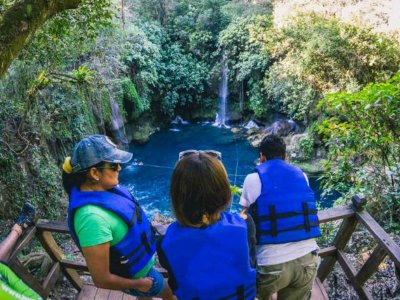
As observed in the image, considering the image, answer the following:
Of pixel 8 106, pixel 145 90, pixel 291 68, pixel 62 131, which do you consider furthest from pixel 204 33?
pixel 8 106

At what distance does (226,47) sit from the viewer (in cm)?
1645

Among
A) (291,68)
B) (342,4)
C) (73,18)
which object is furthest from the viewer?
(291,68)

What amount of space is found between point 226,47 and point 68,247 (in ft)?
43.3

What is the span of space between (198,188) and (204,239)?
25 centimetres

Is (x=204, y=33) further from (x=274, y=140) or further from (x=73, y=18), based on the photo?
(x=274, y=140)

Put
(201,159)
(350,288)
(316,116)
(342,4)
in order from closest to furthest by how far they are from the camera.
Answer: (201,159), (350,288), (342,4), (316,116)

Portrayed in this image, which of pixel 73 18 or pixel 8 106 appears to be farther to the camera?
pixel 8 106

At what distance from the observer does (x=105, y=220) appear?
1.56 meters

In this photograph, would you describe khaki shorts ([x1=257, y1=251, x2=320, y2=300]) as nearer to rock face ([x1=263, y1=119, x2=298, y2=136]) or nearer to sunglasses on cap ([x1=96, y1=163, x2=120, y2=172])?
sunglasses on cap ([x1=96, y1=163, x2=120, y2=172])

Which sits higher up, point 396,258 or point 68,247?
point 396,258

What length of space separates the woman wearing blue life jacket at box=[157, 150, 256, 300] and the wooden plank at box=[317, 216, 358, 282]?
4.46 ft

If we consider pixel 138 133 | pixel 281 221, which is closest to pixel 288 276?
pixel 281 221

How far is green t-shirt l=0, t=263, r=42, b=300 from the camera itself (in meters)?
1.17

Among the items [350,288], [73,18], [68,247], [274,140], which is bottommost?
[68,247]
